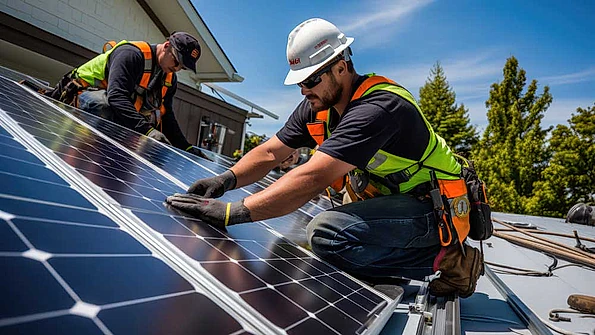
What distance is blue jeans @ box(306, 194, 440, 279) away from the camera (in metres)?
2.14

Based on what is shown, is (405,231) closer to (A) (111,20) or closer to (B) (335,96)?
(B) (335,96)

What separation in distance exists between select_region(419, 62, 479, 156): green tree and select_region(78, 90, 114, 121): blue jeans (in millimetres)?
27319

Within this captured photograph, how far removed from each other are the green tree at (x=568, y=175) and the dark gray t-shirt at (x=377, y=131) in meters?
20.5

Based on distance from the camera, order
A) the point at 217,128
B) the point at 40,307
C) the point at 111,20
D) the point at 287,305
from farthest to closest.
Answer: the point at 217,128
the point at 111,20
the point at 287,305
the point at 40,307

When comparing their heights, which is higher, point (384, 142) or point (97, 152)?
point (384, 142)

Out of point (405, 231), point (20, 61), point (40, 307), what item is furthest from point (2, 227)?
point (20, 61)

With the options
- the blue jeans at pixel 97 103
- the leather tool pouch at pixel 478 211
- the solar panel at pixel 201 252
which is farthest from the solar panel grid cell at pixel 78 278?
the blue jeans at pixel 97 103

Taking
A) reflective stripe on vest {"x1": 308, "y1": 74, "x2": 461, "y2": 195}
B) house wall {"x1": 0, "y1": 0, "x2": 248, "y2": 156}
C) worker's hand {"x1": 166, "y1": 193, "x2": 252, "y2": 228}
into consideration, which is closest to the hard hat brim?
reflective stripe on vest {"x1": 308, "y1": 74, "x2": 461, "y2": 195}

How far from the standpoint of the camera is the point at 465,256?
2.33 metres

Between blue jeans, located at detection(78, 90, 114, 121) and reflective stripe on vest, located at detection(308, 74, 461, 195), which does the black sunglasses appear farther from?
blue jeans, located at detection(78, 90, 114, 121)

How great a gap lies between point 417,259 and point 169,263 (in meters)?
1.77

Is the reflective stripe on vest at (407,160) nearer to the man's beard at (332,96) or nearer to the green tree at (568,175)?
the man's beard at (332,96)

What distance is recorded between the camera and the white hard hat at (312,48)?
2.44m

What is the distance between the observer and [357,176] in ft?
8.54
